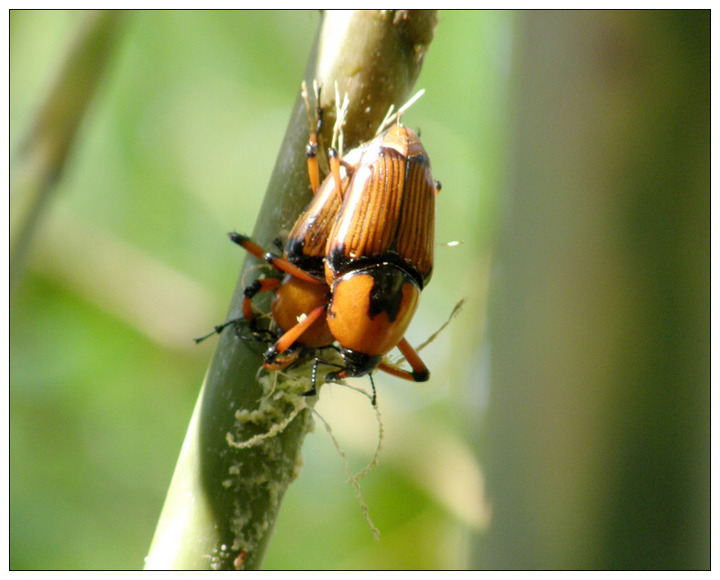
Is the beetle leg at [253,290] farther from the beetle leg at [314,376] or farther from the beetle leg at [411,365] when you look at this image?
the beetle leg at [411,365]

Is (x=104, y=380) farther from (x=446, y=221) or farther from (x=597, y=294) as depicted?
(x=597, y=294)

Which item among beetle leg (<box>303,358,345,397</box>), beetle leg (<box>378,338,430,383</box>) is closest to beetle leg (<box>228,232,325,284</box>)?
beetle leg (<box>303,358,345,397</box>)

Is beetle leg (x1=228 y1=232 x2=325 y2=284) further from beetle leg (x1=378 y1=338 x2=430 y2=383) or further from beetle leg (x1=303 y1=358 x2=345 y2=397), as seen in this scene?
beetle leg (x1=378 y1=338 x2=430 y2=383)

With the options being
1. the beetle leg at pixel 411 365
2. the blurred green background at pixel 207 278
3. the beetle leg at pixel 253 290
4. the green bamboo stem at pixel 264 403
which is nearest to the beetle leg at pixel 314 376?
the green bamboo stem at pixel 264 403

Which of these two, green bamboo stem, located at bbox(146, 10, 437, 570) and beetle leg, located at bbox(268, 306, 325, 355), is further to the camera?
beetle leg, located at bbox(268, 306, 325, 355)

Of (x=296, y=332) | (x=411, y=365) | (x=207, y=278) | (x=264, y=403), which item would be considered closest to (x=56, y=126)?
(x=296, y=332)

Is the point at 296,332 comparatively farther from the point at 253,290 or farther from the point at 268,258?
the point at 268,258
